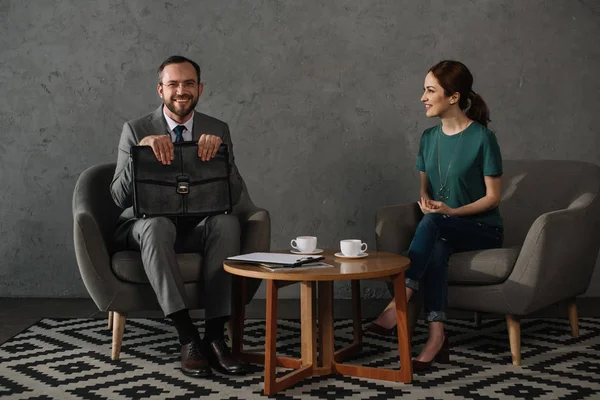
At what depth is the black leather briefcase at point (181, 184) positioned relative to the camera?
3.18 m

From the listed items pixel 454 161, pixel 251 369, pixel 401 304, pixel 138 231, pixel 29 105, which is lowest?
pixel 251 369

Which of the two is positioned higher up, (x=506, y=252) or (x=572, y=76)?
(x=572, y=76)

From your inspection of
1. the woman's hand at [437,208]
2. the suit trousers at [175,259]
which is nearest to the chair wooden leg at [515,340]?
the woman's hand at [437,208]

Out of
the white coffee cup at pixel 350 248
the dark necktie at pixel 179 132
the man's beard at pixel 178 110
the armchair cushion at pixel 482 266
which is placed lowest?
the armchair cushion at pixel 482 266

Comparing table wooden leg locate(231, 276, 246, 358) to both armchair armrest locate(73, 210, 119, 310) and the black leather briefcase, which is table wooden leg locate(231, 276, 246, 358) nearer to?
the black leather briefcase

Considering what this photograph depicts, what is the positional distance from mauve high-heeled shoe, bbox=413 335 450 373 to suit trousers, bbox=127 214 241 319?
74cm

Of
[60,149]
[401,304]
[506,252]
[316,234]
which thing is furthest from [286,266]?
[60,149]

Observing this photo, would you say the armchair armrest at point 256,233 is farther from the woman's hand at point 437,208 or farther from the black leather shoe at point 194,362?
the woman's hand at point 437,208

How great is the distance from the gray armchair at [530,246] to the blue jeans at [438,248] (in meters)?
0.08

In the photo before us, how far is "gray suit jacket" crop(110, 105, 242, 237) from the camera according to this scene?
10.7 ft

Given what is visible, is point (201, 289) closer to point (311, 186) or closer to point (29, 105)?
point (311, 186)

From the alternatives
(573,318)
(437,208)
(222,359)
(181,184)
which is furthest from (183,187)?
(573,318)

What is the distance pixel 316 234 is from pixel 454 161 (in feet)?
3.93

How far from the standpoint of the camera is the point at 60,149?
442 centimetres
